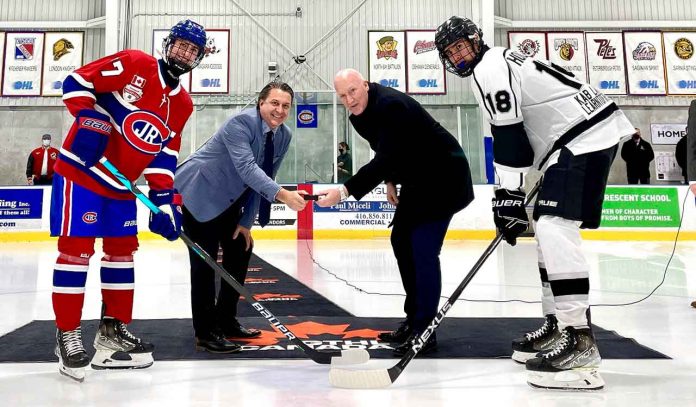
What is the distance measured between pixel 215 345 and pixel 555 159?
1560 mm

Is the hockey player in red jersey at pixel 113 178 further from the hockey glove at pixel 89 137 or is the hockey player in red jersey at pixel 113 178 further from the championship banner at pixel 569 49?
the championship banner at pixel 569 49

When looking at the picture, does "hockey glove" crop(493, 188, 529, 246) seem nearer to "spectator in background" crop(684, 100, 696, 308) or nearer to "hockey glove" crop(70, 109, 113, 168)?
"hockey glove" crop(70, 109, 113, 168)

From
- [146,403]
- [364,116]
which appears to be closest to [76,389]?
[146,403]

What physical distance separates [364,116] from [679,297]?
2593 mm

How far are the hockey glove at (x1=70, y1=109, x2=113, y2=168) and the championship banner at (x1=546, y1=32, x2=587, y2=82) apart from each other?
1184 centimetres

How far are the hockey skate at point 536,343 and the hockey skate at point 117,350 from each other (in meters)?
1.45

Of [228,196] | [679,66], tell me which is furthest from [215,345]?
[679,66]

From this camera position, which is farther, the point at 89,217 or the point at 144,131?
the point at 144,131

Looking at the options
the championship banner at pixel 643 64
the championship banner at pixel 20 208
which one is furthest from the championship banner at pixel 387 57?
the championship banner at pixel 20 208

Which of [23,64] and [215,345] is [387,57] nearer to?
[23,64]

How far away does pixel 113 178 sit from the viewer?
1.94 m

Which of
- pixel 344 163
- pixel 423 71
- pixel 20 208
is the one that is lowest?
pixel 20 208

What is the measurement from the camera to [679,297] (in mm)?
3473

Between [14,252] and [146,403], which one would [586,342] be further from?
[14,252]
